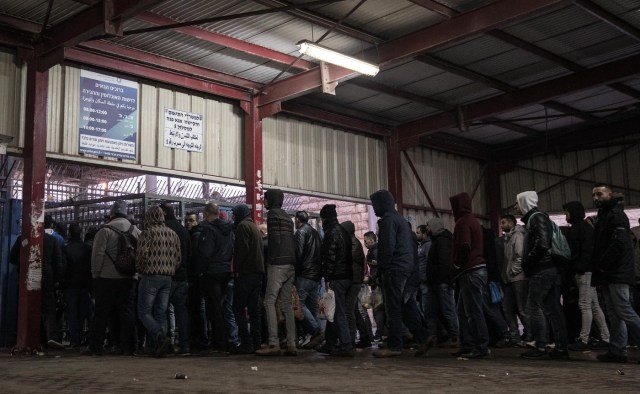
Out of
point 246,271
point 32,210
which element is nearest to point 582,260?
point 246,271

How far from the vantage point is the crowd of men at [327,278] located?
24.0 ft

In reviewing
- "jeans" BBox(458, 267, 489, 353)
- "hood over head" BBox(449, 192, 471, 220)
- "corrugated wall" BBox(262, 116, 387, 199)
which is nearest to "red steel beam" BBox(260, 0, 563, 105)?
"corrugated wall" BBox(262, 116, 387, 199)

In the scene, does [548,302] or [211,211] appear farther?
[211,211]

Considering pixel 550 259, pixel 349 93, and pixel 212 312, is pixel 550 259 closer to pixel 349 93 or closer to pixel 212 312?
pixel 212 312

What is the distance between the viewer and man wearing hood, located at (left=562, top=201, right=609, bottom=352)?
7.84 meters

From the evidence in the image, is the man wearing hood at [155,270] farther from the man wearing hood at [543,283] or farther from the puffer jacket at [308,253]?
the man wearing hood at [543,283]

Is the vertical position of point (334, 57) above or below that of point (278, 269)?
above

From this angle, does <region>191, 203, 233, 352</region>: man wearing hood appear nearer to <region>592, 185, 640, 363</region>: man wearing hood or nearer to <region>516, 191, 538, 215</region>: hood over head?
<region>516, 191, 538, 215</region>: hood over head

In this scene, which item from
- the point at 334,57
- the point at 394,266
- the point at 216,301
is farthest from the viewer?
the point at 334,57

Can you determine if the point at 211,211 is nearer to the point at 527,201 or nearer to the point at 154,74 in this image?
the point at 527,201

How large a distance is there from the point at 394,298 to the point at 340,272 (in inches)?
29.9

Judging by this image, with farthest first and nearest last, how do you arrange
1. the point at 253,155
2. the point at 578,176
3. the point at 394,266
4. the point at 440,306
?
the point at 578,176 < the point at 253,155 < the point at 440,306 < the point at 394,266

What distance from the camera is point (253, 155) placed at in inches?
505

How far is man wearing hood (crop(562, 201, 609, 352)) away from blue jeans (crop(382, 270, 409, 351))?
6.49 feet
